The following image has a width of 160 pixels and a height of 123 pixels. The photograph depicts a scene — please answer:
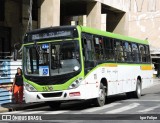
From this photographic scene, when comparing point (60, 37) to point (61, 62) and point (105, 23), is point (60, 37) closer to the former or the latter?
point (61, 62)

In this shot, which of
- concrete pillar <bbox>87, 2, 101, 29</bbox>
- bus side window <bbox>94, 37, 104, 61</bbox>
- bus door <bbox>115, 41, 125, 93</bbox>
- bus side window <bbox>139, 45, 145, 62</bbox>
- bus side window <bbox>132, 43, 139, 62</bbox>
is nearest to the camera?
bus side window <bbox>94, 37, 104, 61</bbox>

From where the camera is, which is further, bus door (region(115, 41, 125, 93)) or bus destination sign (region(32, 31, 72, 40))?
bus door (region(115, 41, 125, 93))

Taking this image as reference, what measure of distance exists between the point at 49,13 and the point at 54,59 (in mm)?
11917

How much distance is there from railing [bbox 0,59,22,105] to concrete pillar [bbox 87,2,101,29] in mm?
15483

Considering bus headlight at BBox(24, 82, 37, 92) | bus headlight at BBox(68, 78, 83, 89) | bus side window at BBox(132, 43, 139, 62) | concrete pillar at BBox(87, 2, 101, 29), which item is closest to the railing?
bus headlight at BBox(24, 82, 37, 92)

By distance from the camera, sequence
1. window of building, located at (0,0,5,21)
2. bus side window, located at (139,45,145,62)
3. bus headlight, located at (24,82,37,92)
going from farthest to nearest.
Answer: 1. window of building, located at (0,0,5,21)
2. bus side window, located at (139,45,145,62)
3. bus headlight, located at (24,82,37,92)

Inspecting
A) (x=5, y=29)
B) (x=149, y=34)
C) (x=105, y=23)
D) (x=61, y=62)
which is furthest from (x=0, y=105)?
(x=149, y=34)

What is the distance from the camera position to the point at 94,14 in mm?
36125

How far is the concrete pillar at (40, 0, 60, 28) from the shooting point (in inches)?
1118

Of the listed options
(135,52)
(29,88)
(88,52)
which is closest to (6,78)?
(29,88)

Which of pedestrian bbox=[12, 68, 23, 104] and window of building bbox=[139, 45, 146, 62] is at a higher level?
window of building bbox=[139, 45, 146, 62]

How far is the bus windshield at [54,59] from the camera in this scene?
16.8 meters

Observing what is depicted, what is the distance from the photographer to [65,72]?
1675cm

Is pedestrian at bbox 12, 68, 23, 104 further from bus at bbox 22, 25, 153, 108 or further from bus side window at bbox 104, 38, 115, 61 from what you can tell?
bus side window at bbox 104, 38, 115, 61
